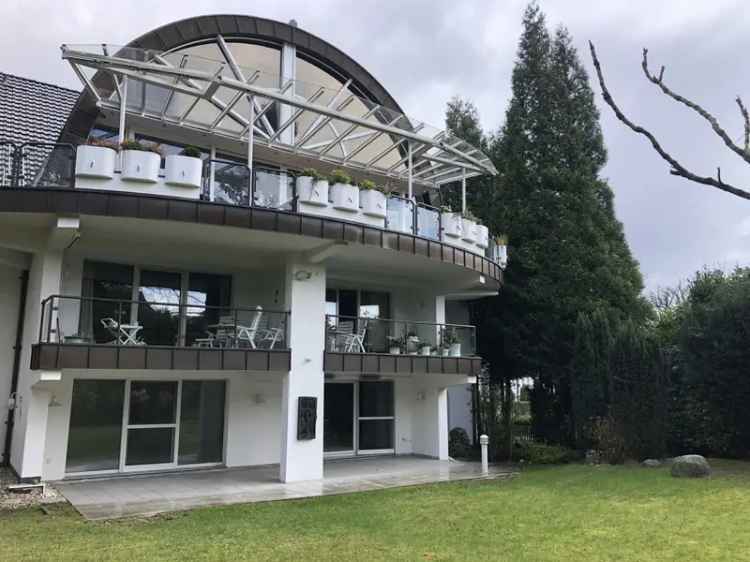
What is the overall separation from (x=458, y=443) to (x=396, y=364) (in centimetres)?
537

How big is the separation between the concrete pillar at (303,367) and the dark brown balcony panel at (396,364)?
0.43 meters

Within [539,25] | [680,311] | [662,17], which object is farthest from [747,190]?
[539,25]

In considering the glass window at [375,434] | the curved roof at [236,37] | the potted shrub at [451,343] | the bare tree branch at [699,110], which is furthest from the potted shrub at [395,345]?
the bare tree branch at [699,110]

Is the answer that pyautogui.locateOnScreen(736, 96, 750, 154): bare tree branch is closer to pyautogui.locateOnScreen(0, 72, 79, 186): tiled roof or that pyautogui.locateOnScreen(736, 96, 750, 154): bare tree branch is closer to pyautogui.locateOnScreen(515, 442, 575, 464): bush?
pyautogui.locateOnScreen(0, 72, 79, 186): tiled roof

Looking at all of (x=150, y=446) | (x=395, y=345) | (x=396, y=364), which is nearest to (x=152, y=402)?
(x=150, y=446)

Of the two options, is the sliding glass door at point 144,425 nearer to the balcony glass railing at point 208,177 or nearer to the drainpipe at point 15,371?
the drainpipe at point 15,371

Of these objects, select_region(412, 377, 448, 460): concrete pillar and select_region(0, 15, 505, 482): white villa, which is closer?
select_region(0, 15, 505, 482): white villa

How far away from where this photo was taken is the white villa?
10.9 meters

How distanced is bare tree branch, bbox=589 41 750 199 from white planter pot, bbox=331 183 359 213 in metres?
9.86

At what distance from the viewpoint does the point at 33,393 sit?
35.8ft

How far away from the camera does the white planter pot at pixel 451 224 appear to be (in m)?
14.3

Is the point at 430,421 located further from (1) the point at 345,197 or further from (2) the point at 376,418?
(1) the point at 345,197

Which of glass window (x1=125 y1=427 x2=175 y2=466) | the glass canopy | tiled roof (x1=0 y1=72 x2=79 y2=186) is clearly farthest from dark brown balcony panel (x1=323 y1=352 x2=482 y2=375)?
tiled roof (x1=0 y1=72 x2=79 y2=186)

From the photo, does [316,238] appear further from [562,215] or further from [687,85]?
[562,215]
